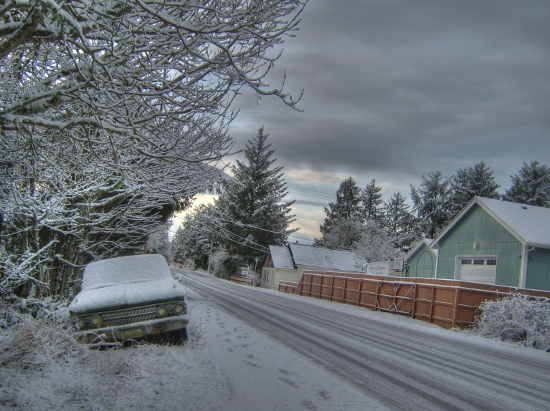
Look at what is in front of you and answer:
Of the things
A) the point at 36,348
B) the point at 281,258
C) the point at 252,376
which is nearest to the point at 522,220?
the point at 252,376

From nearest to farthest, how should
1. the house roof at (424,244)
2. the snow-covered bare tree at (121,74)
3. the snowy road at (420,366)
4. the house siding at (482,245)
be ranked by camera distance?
the snow-covered bare tree at (121,74)
the snowy road at (420,366)
the house siding at (482,245)
the house roof at (424,244)

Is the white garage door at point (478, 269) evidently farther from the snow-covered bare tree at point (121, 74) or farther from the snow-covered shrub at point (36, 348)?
the snow-covered shrub at point (36, 348)

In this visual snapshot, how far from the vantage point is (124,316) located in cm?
738

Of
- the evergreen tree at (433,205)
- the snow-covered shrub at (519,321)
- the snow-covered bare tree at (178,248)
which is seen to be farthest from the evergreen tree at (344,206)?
the snow-covered shrub at (519,321)

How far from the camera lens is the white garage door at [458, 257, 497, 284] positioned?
22859 mm

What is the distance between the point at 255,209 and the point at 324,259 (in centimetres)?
1150

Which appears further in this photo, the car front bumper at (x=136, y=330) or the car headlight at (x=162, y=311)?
the car headlight at (x=162, y=311)

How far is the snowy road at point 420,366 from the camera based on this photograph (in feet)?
19.1

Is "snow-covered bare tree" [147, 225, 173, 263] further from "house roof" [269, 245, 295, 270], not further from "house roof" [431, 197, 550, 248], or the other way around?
"house roof" [431, 197, 550, 248]

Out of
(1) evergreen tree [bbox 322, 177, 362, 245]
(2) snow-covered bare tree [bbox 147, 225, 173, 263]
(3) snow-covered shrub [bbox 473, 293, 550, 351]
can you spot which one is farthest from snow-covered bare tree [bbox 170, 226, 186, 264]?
(3) snow-covered shrub [bbox 473, 293, 550, 351]

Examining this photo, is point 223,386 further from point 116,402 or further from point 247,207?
point 247,207

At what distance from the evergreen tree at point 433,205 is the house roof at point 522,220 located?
32.5 meters

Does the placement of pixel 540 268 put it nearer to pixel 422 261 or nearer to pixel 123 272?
pixel 422 261

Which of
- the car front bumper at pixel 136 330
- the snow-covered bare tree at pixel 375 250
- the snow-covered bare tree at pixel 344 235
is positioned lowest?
the car front bumper at pixel 136 330
